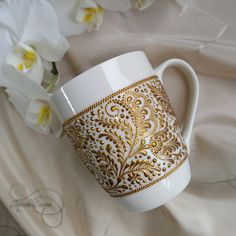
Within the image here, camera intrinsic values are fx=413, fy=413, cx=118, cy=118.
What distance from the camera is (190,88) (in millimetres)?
481

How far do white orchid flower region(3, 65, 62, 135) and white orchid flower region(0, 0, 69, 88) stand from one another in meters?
0.01

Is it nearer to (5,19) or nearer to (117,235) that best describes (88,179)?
(117,235)

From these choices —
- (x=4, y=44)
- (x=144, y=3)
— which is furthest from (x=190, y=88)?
(x=4, y=44)

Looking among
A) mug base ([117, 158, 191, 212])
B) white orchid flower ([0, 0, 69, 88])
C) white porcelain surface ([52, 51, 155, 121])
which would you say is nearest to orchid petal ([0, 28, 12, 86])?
white orchid flower ([0, 0, 69, 88])

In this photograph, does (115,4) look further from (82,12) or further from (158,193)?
(158,193)

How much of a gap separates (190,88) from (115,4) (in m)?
0.13

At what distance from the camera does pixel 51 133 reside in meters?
0.52

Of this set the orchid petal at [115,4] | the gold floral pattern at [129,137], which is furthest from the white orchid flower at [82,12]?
the gold floral pattern at [129,137]

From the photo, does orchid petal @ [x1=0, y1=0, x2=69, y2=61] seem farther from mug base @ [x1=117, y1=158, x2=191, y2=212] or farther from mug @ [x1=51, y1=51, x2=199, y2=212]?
mug base @ [x1=117, y1=158, x2=191, y2=212]

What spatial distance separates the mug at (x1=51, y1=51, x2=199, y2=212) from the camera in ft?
1.34

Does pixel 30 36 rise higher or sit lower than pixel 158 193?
higher

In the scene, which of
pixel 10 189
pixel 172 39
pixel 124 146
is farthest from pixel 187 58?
pixel 10 189

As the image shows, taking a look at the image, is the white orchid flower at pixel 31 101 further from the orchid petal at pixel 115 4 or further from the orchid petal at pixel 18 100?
the orchid petal at pixel 115 4

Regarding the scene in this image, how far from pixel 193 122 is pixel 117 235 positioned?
171 mm
